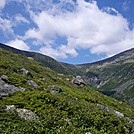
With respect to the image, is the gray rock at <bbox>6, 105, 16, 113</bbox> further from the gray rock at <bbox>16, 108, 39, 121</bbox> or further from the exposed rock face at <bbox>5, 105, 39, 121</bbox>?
the gray rock at <bbox>16, 108, 39, 121</bbox>

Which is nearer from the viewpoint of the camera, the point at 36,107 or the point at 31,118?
the point at 31,118

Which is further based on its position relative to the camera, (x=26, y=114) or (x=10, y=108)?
(x=10, y=108)

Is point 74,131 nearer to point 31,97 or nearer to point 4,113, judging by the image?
point 4,113

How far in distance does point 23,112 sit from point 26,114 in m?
0.86

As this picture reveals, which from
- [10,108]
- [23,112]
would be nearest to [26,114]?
[23,112]

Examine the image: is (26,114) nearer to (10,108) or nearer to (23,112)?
(23,112)

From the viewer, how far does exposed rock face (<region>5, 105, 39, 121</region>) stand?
39125 mm

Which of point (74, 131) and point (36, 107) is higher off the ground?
point (36, 107)

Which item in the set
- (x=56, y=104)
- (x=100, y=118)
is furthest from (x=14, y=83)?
(x=100, y=118)

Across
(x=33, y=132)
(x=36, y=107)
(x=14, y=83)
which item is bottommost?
(x=33, y=132)

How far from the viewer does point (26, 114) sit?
39875 millimetres

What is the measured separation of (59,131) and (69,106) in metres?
13.5

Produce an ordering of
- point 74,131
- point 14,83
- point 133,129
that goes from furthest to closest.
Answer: point 14,83
point 133,129
point 74,131

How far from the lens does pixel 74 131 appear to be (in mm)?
33125
